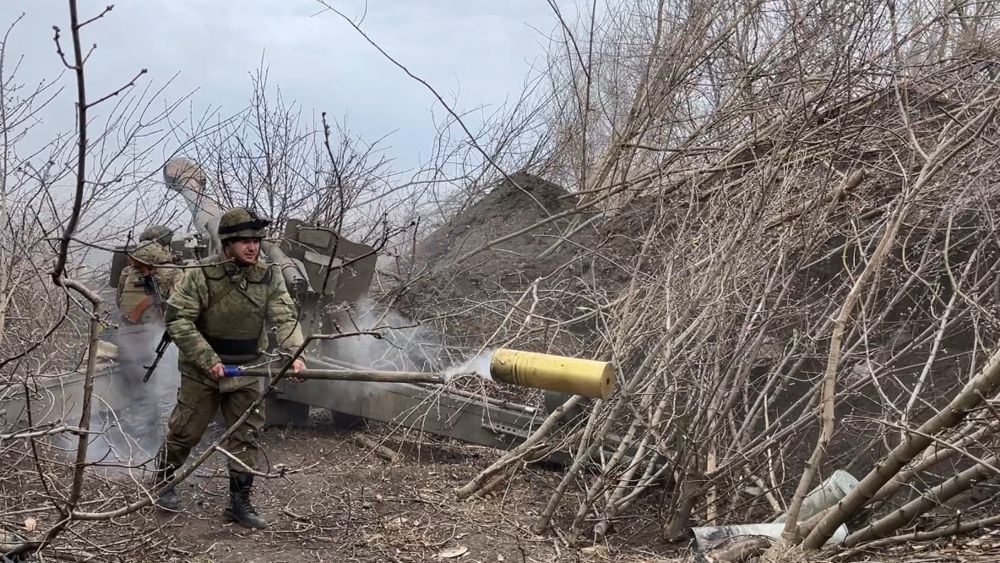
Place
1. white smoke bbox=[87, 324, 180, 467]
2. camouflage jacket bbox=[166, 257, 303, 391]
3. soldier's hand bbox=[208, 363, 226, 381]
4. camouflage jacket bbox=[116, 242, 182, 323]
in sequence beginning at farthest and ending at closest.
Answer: camouflage jacket bbox=[116, 242, 182, 323]
white smoke bbox=[87, 324, 180, 467]
camouflage jacket bbox=[166, 257, 303, 391]
soldier's hand bbox=[208, 363, 226, 381]

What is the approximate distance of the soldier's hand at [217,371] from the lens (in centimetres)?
489

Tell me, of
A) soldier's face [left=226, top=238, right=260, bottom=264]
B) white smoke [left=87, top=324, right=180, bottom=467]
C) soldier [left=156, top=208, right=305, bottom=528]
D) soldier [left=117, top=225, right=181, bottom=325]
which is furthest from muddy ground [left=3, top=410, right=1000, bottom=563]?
soldier [left=117, top=225, right=181, bottom=325]

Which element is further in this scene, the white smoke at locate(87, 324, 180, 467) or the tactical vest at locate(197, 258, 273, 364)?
the white smoke at locate(87, 324, 180, 467)

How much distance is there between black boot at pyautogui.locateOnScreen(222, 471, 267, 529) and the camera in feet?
16.7

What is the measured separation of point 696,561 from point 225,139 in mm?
6906

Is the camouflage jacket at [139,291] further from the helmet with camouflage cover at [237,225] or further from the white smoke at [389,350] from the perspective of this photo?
the helmet with camouflage cover at [237,225]

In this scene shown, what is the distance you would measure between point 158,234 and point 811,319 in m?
5.01

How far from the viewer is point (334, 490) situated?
19.3 ft

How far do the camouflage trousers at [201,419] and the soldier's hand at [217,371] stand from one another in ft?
0.94

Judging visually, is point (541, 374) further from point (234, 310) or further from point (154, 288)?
point (154, 288)

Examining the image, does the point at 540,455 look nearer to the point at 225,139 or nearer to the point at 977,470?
the point at 977,470

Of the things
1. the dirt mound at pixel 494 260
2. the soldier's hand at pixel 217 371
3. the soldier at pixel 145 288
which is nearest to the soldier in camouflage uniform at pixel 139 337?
the soldier at pixel 145 288

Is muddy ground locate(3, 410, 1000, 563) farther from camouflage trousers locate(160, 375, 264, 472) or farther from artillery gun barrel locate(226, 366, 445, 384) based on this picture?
artillery gun barrel locate(226, 366, 445, 384)

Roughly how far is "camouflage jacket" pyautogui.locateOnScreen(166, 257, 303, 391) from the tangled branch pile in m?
1.62
